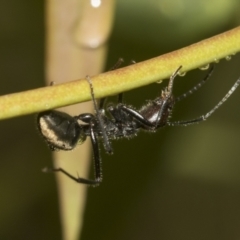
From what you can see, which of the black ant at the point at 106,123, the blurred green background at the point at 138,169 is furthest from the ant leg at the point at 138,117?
the blurred green background at the point at 138,169

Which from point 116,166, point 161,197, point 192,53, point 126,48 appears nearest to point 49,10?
point 192,53

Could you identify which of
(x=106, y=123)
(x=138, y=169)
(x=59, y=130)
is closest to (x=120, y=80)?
(x=59, y=130)

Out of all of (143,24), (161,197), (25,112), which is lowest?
(25,112)

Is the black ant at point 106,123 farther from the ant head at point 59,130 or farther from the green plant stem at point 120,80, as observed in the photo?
the green plant stem at point 120,80

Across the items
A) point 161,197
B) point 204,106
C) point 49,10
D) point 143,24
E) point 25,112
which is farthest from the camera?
point 161,197

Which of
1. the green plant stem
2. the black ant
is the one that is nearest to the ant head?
the black ant

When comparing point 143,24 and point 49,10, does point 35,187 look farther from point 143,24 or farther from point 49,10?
point 49,10

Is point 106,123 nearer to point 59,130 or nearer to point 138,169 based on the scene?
point 59,130
